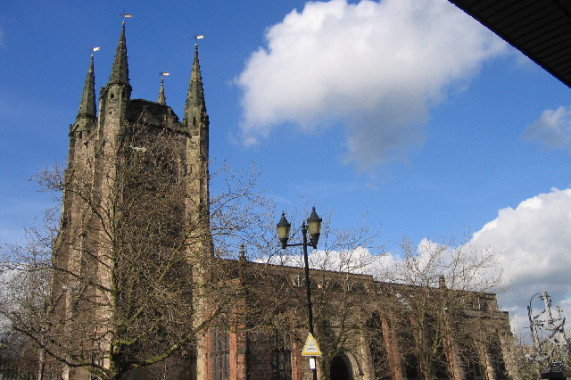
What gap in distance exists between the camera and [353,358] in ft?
110

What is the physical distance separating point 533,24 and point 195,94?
42.6 metres

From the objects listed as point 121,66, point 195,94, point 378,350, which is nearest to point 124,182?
point 378,350

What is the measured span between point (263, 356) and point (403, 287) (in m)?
12.2

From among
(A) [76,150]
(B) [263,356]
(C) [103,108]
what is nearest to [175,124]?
(C) [103,108]

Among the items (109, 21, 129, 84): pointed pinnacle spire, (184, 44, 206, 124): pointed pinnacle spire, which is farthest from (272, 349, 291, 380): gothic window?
(109, 21, 129, 84): pointed pinnacle spire

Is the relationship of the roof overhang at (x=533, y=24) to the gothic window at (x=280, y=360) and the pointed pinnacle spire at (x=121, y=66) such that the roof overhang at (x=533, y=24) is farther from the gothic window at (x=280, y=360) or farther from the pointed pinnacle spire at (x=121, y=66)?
the pointed pinnacle spire at (x=121, y=66)

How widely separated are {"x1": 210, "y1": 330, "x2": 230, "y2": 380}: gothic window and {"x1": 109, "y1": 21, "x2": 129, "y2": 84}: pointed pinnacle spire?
21688 mm

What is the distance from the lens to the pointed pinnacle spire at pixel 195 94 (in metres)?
44.3

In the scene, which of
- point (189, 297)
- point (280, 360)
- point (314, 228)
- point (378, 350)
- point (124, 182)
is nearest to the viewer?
point (314, 228)

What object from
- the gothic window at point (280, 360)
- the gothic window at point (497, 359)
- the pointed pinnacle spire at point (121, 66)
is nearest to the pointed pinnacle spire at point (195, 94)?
the pointed pinnacle spire at point (121, 66)

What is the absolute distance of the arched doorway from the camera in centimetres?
3344

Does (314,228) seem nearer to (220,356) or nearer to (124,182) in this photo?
(124,182)

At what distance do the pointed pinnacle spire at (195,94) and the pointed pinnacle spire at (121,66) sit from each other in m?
5.69

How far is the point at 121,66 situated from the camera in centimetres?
4184
